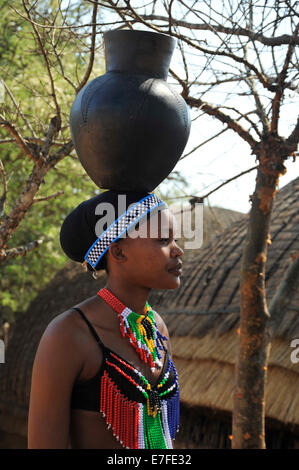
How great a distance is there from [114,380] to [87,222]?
0.56 metres

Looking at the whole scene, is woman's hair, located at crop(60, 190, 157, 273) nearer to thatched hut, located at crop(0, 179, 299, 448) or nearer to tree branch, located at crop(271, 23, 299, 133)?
tree branch, located at crop(271, 23, 299, 133)

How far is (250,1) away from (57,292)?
603 centimetres

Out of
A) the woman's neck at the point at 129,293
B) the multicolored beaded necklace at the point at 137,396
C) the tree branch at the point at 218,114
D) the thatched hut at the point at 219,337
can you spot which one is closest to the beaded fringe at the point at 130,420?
the multicolored beaded necklace at the point at 137,396

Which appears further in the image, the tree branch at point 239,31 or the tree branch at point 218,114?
the tree branch at point 218,114

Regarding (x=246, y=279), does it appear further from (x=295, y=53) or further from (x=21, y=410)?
(x=21, y=410)

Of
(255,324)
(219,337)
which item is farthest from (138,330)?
(219,337)

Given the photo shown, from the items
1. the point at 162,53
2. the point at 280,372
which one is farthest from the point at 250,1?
the point at 280,372

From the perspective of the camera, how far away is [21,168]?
9289 millimetres

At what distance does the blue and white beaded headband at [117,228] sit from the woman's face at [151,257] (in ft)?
0.13

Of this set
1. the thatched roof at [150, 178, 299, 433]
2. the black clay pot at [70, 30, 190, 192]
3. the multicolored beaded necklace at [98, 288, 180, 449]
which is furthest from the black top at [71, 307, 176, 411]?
the thatched roof at [150, 178, 299, 433]

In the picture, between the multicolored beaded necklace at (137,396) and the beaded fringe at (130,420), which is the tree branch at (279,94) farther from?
the beaded fringe at (130,420)

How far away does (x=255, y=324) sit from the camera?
139 inches

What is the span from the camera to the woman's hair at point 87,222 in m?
2.28

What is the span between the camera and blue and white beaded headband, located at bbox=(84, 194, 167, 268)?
2262 mm
